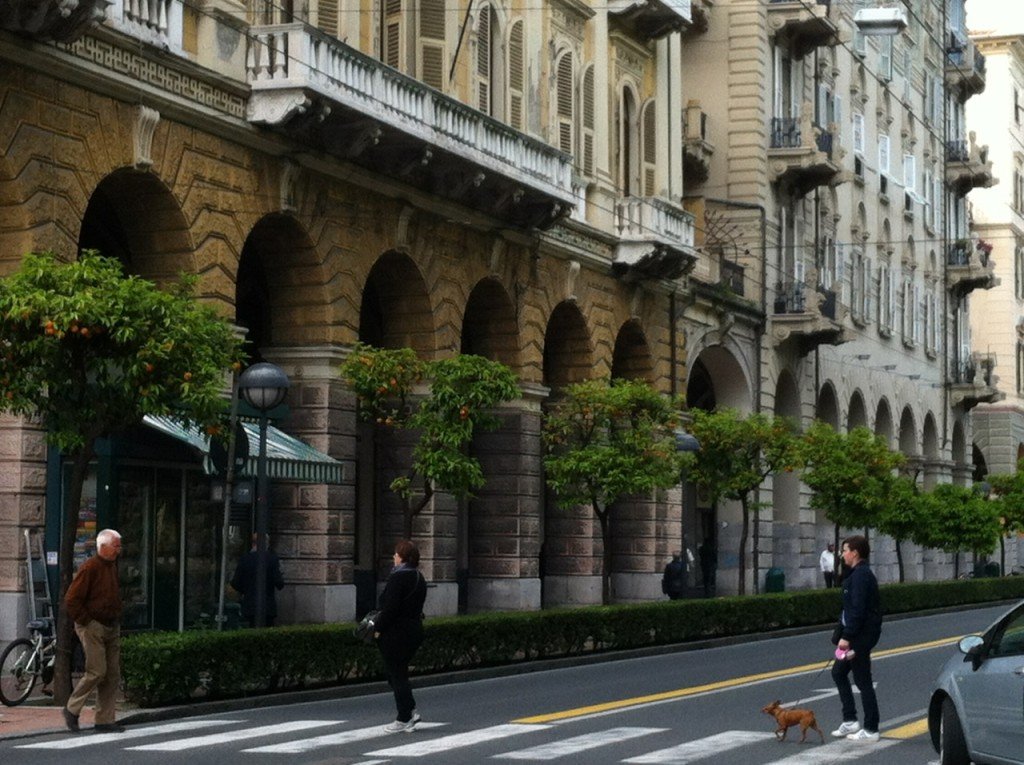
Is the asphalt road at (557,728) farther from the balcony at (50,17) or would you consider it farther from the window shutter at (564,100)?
the window shutter at (564,100)

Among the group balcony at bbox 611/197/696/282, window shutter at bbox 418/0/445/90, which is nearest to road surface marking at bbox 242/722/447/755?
window shutter at bbox 418/0/445/90

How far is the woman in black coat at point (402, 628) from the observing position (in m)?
18.7

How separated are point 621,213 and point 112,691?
2611 cm

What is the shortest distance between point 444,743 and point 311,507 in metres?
14.7

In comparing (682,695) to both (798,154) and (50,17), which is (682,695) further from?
(798,154)

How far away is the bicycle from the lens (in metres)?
21.1

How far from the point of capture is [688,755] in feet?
54.9

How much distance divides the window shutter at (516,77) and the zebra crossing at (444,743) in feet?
68.4

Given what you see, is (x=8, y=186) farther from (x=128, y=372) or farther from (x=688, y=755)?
(x=688, y=755)

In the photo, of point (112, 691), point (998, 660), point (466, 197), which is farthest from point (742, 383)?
point (998, 660)

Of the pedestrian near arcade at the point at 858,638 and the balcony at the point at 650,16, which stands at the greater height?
the balcony at the point at 650,16

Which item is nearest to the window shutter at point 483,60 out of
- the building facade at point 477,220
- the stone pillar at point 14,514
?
the building facade at point 477,220

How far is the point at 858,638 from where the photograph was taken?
58.2ft

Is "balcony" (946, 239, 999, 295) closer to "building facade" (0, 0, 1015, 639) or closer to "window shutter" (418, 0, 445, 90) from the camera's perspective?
"building facade" (0, 0, 1015, 639)
